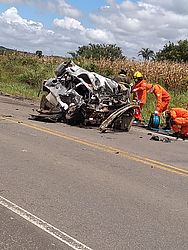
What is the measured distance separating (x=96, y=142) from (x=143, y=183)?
11.9ft

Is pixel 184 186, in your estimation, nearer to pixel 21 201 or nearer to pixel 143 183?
pixel 143 183

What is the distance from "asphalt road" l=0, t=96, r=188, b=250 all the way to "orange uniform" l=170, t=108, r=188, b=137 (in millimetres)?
2744

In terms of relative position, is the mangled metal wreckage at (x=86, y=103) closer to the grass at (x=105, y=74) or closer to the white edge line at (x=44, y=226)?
the grass at (x=105, y=74)

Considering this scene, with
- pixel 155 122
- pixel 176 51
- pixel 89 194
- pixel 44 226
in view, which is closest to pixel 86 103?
pixel 155 122

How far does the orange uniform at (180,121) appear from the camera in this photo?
1349cm

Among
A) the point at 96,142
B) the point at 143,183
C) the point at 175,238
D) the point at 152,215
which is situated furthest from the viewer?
the point at 96,142

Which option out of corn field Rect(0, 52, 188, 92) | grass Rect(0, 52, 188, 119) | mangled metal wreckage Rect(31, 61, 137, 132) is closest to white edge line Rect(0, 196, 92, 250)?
mangled metal wreckage Rect(31, 61, 137, 132)

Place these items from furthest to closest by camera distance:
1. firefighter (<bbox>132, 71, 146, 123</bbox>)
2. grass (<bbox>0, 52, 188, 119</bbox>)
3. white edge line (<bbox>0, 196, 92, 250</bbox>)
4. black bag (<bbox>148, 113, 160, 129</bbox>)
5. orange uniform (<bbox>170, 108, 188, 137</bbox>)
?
grass (<bbox>0, 52, 188, 119</bbox>)
firefighter (<bbox>132, 71, 146, 123</bbox>)
black bag (<bbox>148, 113, 160, 129</bbox>)
orange uniform (<bbox>170, 108, 188, 137</bbox>)
white edge line (<bbox>0, 196, 92, 250</bbox>)

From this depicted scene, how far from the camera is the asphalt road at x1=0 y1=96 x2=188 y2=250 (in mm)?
4738

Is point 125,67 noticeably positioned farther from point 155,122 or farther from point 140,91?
point 155,122

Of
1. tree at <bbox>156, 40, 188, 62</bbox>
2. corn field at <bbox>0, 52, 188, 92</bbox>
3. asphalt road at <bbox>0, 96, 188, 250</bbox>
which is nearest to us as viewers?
asphalt road at <bbox>0, 96, 188, 250</bbox>

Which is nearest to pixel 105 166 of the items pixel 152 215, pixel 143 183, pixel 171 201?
pixel 143 183

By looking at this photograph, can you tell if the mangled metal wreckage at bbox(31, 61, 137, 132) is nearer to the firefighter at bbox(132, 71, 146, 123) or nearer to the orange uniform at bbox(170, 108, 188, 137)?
the orange uniform at bbox(170, 108, 188, 137)

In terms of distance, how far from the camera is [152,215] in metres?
5.58
